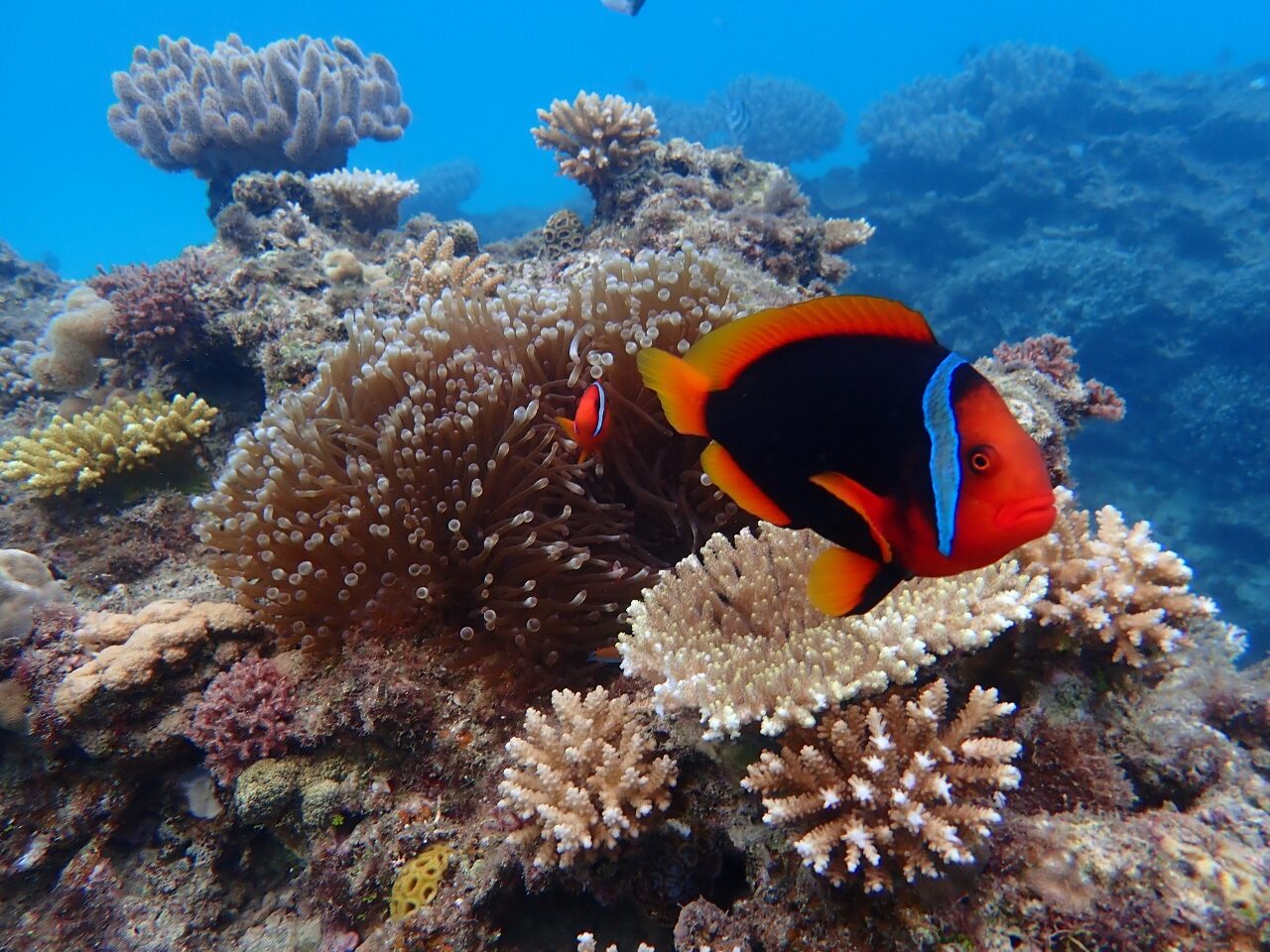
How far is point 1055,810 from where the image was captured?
2.15 m

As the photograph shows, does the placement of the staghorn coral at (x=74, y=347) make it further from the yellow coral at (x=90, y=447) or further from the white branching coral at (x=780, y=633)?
the white branching coral at (x=780, y=633)

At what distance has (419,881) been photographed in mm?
2639

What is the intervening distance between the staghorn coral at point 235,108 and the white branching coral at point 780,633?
30.7 feet

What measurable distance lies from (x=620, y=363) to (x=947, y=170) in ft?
74.8


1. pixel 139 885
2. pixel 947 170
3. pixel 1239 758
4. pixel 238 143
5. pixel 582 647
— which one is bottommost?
pixel 139 885

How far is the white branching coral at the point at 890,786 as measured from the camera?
6.20 ft

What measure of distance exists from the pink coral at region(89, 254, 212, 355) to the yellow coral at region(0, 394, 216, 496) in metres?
0.96

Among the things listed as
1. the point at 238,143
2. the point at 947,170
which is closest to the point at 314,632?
the point at 238,143

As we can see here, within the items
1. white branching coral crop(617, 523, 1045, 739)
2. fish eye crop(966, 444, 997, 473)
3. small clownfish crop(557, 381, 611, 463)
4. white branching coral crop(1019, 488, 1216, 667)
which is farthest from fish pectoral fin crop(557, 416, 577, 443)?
fish eye crop(966, 444, 997, 473)

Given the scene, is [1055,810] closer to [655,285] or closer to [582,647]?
[582,647]

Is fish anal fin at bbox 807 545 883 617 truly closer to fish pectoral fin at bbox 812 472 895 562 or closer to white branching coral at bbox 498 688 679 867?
fish pectoral fin at bbox 812 472 895 562

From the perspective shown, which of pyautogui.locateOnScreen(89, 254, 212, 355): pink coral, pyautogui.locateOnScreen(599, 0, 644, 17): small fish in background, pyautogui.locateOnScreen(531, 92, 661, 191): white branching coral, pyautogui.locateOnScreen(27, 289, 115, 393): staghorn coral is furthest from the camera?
pyautogui.locateOnScreen(599, 0, 644, 17): small fish in background

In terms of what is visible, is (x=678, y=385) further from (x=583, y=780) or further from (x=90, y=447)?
(x=90, y=447)

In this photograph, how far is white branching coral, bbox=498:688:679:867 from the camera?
7.47ft
